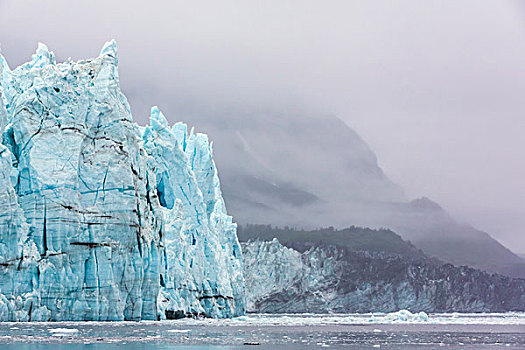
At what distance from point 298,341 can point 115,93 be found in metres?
19.8

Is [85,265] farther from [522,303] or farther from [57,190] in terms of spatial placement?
[522,303]

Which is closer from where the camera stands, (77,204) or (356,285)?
(77,204)

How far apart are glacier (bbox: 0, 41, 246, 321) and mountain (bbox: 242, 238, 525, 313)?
46495mm

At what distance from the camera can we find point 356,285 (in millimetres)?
96125

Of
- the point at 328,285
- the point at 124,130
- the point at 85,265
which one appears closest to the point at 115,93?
the point at 124,130

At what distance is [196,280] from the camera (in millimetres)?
47594

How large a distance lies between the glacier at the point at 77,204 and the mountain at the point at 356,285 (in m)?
46.5

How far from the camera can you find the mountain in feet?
299

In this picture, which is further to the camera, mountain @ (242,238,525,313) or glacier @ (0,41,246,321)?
mountain @ (242,238,525,313)

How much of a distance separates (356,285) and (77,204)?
2469 inches

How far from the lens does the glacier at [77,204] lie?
36.3m

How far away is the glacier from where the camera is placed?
36.3m

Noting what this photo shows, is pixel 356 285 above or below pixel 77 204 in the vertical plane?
below

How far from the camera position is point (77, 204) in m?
38.3
